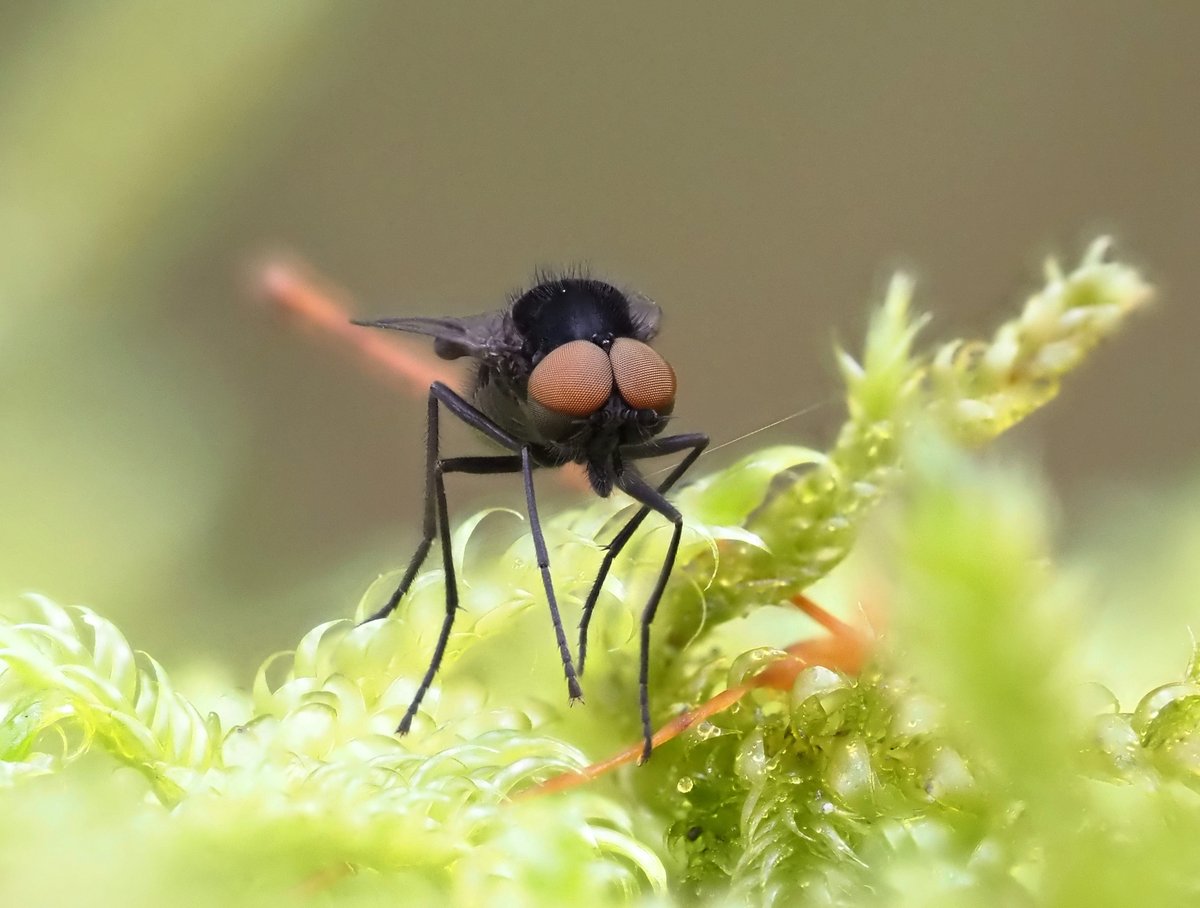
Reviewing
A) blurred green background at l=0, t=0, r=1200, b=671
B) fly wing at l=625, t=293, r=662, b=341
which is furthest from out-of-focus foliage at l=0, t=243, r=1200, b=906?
blurred green background at l=0, t=0, r=1200, b=671

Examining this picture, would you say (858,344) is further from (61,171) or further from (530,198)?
(530,198)

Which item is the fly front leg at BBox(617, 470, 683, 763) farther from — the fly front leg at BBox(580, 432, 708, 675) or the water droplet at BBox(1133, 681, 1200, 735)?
the water droplet at BBox(1133, 681, 1200, 735)

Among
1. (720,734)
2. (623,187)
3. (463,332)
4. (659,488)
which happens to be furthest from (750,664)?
(623,187)

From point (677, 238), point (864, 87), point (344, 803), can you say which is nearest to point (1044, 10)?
point (864, 87)

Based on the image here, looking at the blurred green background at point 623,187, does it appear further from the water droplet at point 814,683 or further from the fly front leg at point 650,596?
the water droplet at point 814,683

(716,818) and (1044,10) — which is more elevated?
(1044,10)

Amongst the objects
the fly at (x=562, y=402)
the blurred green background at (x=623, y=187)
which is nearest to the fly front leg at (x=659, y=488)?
the fly at (x=562, y=402)

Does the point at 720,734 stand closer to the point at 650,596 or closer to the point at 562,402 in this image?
the point at 650,596
